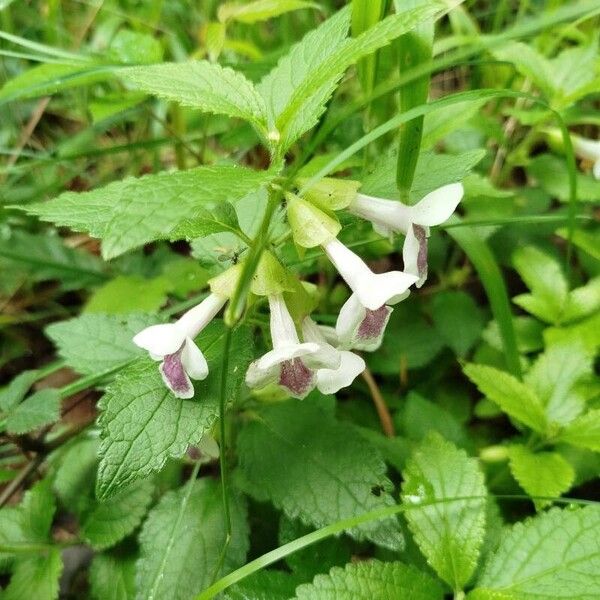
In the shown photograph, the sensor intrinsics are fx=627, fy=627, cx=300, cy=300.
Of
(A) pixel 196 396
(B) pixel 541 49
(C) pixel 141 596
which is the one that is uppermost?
(B) pixel 541 49

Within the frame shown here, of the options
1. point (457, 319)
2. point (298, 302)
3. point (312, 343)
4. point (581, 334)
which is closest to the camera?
point (312, 343)

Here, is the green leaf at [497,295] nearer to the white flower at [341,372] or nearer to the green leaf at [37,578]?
the white flower at [341,372]

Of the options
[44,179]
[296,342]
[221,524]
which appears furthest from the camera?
[44,179]

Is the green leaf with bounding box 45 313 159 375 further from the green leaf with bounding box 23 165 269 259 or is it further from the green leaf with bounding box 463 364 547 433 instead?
the green leaf with bounding box 463 364 547 433

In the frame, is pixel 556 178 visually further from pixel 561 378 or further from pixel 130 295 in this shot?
pixel 130 295

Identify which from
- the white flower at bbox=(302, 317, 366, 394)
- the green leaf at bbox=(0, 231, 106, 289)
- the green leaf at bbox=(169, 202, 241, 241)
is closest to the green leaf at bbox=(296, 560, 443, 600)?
the white flower at bbox=(302, 317, 366, 394)

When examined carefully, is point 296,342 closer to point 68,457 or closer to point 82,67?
point 68,457

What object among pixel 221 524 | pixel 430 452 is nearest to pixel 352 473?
pixel 430 452

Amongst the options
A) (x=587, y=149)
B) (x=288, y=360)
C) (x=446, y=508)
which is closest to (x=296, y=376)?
(x=288, y=360)
